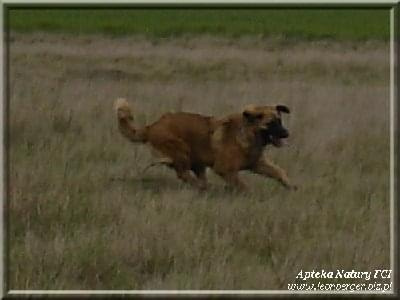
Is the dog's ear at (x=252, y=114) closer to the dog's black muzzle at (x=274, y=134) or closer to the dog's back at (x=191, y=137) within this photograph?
the dog's black muzzle at (x=274, y=134)

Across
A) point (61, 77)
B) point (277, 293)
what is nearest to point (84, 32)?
point (61, 77)

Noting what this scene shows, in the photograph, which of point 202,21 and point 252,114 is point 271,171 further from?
point 202,21

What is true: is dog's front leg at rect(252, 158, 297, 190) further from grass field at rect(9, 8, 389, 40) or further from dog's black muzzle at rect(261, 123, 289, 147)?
grass field at rect(9, 8, 389, 40)

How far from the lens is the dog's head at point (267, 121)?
5770 millimetres

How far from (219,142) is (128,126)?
65cm

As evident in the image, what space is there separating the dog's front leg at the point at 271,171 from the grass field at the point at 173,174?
78 millimetres

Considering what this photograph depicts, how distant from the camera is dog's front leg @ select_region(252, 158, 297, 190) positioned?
19.4 feet

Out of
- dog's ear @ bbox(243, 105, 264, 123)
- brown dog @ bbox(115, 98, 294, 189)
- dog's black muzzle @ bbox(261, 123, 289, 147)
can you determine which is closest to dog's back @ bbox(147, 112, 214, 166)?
brown dog @ bbox(115, 98, 294, 189)

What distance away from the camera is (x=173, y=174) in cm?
598

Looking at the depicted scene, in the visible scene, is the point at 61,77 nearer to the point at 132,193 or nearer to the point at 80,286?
the point at 132,193

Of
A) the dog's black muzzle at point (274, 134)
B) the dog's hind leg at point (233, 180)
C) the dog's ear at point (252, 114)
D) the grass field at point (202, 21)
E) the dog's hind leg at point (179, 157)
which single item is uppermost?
the grass field at point (202, 21)

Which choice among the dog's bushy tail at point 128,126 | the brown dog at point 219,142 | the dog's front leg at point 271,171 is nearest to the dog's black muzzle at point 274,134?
the brown dog at point 219,142

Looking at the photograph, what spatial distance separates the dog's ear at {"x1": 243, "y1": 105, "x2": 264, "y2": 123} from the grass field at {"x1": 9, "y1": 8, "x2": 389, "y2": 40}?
57cm

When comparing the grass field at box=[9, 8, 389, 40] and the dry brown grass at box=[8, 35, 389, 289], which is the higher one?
the grass field at box=[9, 8, 389, 40]
